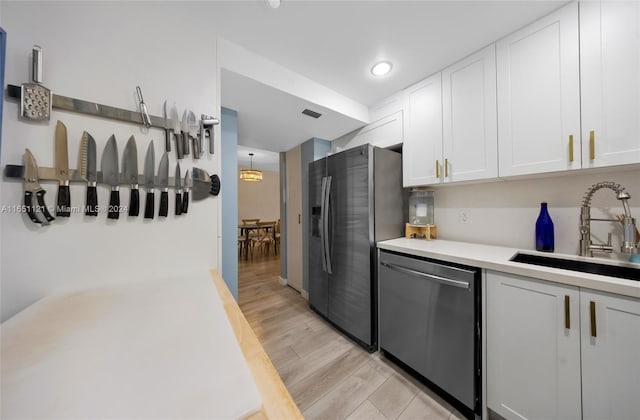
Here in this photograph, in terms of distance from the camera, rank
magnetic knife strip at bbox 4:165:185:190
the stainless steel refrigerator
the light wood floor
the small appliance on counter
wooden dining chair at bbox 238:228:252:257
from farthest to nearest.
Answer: wooden dining chair at bbox 238:228:252:257
the small appliance on counter
the stainless steel refrigerator
the light wood floor
magnetic knife strip at bbox 4:165:185:190

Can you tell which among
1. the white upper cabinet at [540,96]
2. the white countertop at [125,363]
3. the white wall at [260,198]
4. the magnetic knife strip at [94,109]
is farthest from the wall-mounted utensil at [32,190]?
the white wall at [260,198]

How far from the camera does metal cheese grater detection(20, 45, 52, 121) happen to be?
0.83 meters

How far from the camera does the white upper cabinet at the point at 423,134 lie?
1687 mm

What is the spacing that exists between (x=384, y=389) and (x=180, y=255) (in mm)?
1602

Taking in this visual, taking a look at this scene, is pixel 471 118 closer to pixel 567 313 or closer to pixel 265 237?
pixel 567 313

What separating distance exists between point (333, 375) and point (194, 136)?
1.91 m

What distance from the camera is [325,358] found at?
1.69 m

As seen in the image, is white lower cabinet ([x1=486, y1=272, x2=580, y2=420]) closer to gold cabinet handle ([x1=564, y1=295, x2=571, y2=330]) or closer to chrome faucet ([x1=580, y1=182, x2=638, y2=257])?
gold cabinet handle ([x1=564, y1=295, x2=571, y2=330])

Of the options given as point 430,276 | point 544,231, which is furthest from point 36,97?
point 544,231

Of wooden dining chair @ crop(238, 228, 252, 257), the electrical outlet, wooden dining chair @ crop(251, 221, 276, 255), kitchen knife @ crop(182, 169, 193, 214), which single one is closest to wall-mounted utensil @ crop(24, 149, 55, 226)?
kitchen knife @ crop(182, 169, 193, 214)

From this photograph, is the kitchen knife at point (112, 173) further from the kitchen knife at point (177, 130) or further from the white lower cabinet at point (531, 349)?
the white lower cabinet at point (531, 349)

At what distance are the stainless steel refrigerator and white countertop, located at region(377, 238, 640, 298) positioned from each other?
233mm

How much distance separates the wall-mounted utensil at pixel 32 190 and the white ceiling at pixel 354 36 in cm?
109

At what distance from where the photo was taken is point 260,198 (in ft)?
22.5
